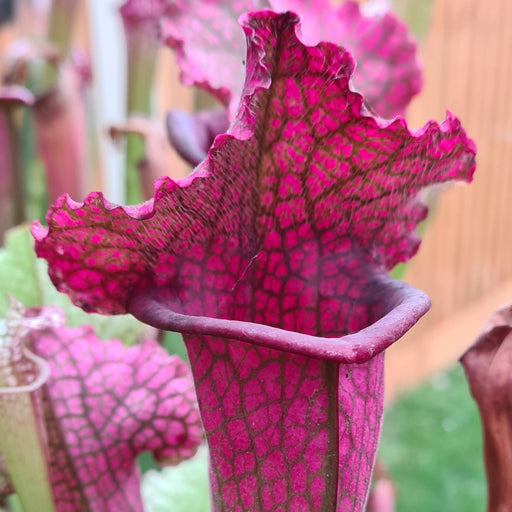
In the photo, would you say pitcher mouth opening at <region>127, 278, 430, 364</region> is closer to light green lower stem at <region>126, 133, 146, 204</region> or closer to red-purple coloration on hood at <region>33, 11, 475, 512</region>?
red-purple coloration on hood at <region>33, 11, 475, 512</region>

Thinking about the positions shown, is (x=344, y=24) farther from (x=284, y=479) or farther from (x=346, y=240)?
(x=284, y=479)

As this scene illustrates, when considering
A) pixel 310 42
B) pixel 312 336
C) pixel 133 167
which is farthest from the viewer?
pixel 133 167

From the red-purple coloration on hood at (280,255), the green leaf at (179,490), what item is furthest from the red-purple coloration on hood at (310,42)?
the green leaf at (179,490)

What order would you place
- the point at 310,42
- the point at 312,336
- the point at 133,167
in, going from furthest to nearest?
the point at 133,167 < the point at 310,42 < the point at 312,336

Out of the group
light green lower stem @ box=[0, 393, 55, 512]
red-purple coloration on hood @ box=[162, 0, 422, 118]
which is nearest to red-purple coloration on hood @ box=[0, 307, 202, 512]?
light green lower stem @ box=[0, 393, 55, 512]

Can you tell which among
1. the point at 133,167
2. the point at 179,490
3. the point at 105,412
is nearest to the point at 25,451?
the point at 105,412

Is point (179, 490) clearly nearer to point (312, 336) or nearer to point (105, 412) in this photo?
point (105, 412)
